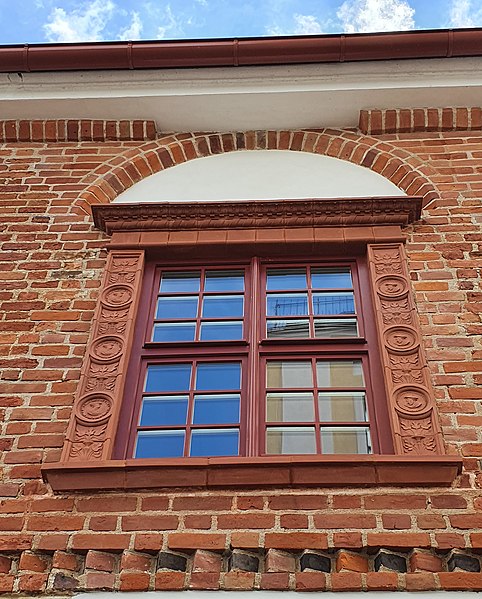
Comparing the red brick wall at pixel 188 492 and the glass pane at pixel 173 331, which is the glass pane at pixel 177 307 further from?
the red brick wall at pixel 188 492

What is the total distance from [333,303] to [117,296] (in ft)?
4.80

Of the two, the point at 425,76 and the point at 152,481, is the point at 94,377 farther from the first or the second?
the point at 425,76

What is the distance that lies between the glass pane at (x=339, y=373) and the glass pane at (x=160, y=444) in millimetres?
963

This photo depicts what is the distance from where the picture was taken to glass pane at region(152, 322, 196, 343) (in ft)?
19.0

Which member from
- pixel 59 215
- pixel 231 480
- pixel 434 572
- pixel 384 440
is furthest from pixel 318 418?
pixel 59 215

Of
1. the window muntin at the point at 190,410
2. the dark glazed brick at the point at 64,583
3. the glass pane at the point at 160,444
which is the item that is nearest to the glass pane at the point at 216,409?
the window muntin at the point at 190,410

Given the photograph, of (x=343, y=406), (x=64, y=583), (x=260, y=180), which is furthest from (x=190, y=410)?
(x=260, y=180)

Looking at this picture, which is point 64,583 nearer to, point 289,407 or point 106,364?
point 106,364

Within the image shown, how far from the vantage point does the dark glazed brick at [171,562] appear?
416 cm

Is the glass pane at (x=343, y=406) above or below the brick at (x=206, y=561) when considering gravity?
above

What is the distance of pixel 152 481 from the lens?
4.57m

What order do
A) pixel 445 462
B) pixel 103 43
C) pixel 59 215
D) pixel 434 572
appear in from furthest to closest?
pixel 103 43 → pixel 59 215 → pixel 445 462 → pixel 434 572

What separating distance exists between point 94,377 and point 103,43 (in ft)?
10.5

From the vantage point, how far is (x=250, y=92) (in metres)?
7.27
